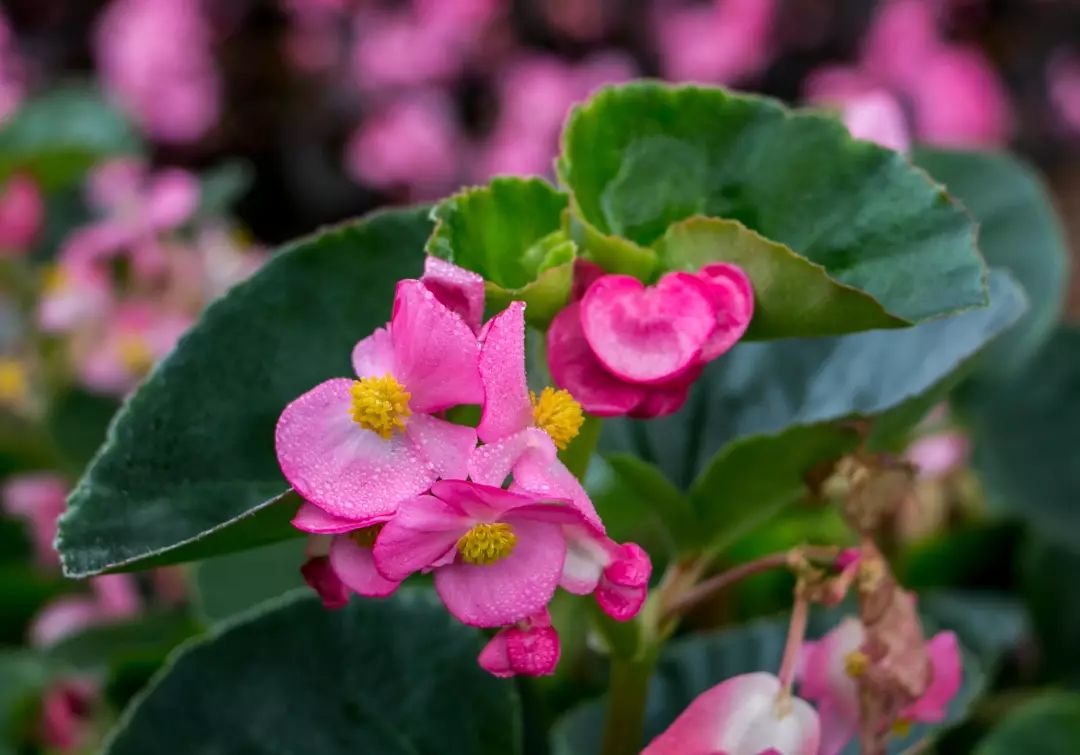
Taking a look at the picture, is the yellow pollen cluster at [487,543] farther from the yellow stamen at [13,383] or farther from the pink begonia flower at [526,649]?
the yellow stamen at [13,383]

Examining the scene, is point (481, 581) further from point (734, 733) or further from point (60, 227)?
point (60, 227)

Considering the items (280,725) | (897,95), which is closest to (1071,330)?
(280,725)

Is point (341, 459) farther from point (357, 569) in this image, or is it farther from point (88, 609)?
point (88, 609)

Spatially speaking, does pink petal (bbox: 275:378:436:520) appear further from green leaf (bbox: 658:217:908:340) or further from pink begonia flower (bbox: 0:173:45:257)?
pink begonia flower (bbox: 0:173:45:257)

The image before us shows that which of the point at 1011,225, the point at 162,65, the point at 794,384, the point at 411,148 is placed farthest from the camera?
the point at 411,148

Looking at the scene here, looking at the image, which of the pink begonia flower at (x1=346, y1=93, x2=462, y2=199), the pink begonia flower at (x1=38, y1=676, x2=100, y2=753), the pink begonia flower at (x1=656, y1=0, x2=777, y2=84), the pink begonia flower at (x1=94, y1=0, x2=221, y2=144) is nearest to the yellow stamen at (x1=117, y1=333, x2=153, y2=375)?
the pink begonia flower at (x1=38, y1=676, x2=100, y2=753)

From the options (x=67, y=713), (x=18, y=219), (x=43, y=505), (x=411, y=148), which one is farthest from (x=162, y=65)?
(x=67, y=713)

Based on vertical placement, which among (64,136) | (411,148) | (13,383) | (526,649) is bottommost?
(411,148)
